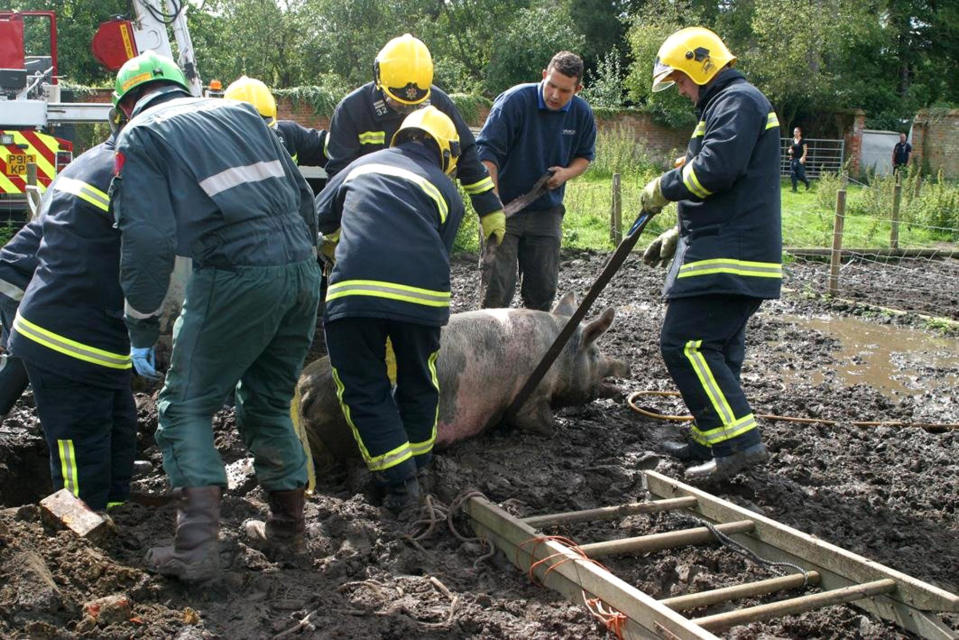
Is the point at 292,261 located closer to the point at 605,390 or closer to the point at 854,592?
the point at 854,592

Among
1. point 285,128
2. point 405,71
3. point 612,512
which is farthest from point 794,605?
point 285,128

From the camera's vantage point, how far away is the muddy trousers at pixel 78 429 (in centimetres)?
395

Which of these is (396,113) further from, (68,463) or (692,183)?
(68,463)

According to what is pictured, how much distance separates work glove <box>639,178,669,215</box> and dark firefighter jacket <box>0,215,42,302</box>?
297cm

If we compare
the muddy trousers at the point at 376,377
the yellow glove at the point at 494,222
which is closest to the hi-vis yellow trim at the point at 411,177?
the muddy trousers at the point at 376,377

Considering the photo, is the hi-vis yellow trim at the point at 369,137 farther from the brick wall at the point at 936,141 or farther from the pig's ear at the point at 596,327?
the brick wall at the point at 936,141

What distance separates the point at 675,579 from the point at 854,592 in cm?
70

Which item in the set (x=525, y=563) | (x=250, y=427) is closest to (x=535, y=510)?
(x=525, y=563)

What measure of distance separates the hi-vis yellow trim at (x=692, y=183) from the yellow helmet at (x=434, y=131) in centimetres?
114

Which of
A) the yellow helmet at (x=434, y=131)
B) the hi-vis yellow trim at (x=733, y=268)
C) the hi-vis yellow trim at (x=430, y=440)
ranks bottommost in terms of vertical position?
the hi-vis yellow trim at (x=430, y=440)

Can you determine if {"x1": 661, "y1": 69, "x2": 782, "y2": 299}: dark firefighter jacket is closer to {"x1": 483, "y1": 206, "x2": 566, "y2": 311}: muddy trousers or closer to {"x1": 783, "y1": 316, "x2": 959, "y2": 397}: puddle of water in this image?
{"x1": 483, "y1": 206, "x2": 566, "y2": 311}: muddy trousers

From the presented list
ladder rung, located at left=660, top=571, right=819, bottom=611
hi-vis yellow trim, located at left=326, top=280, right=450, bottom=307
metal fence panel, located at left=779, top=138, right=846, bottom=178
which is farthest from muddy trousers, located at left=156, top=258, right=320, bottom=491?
metal fence panel, located at left=779, top=138, right=846, bottom=178

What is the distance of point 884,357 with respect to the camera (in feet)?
27.0

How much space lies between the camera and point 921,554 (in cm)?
415
